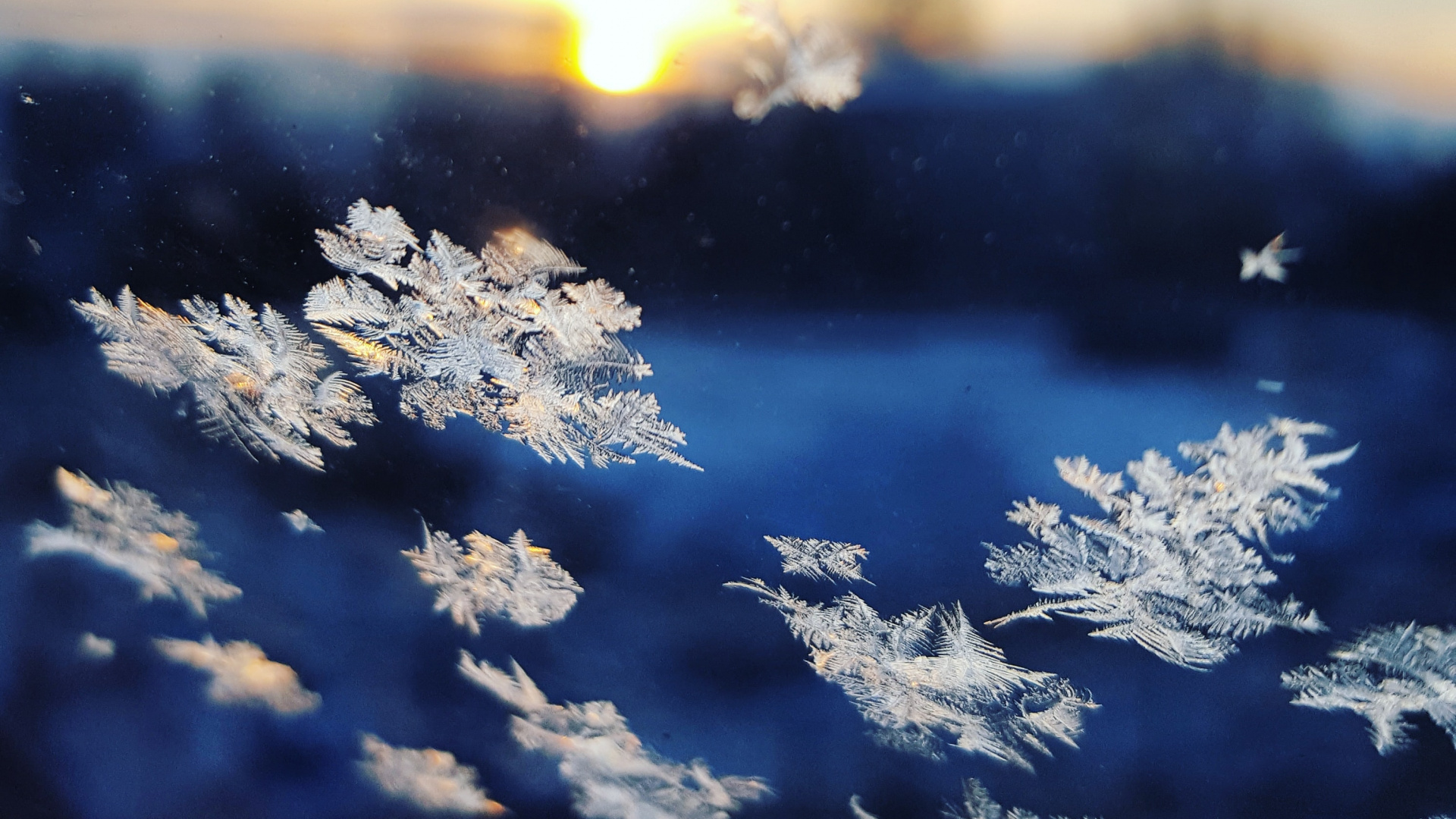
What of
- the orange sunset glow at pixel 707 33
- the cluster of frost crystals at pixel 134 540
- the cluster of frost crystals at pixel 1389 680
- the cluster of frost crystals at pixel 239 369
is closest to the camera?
the orange sunset glow at pixel 707 33

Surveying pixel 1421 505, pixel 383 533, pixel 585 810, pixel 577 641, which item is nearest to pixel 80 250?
pixel 383 533

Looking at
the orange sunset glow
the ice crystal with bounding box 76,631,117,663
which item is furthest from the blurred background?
the ice crystal with bounding box 76,631,117,663

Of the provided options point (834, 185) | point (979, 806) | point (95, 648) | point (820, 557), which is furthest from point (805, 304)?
point (95, 648)

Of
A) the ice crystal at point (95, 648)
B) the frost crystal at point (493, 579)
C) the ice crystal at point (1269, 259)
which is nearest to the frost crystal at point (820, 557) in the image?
the frost crystal at point (493, 579)

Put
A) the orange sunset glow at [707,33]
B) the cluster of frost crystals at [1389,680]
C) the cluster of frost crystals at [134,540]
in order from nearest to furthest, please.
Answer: the orange sunset glow at [707,33] < the cluster of frost crystals at [1389,680] < the cluster of frost crystals at [134,540]

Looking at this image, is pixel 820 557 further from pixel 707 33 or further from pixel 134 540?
pixel 134 540

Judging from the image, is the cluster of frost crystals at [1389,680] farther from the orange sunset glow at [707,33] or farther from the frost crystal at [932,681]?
the orange sunset glow at [707,33]
